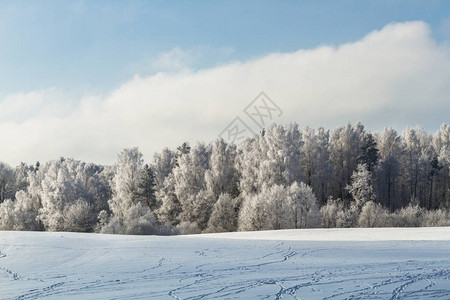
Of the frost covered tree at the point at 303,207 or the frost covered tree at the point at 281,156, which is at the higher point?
the frost covered tree at the point at 281,156

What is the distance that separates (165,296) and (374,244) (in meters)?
11.9

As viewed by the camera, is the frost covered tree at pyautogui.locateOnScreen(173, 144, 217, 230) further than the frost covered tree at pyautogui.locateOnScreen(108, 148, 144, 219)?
Yes

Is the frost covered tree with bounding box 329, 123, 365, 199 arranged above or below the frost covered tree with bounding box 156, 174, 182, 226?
above

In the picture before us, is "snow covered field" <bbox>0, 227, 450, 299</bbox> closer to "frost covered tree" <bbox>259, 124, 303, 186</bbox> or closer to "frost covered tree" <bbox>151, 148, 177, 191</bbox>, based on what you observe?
"frost covered tree" <bbox>259, 124, 303, 186</bbox>

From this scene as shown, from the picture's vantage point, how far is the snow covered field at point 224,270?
9422 millimetres

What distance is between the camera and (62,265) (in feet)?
42.5

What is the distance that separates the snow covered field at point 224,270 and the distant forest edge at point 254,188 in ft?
93.4

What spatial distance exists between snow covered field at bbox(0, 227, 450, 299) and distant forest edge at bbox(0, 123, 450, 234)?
93.4 ft

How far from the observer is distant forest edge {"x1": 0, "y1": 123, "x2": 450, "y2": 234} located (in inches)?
1839

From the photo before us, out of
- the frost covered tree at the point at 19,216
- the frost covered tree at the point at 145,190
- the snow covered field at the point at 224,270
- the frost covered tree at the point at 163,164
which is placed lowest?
the frost covered tree at the point at 19,216

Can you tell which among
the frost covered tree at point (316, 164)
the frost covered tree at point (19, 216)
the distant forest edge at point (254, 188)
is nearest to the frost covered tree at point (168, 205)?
the distant forest edge at point (254, 188)

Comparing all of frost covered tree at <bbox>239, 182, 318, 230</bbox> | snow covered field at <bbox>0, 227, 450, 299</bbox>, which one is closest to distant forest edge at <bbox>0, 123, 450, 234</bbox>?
frost covered tree at <bbox>239, 182, 318, 230</bbox>

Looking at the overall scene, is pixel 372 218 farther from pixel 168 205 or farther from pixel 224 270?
pixel 224 270

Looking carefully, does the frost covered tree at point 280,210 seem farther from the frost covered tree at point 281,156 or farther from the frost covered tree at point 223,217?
the frost covered tree at point 223,217
